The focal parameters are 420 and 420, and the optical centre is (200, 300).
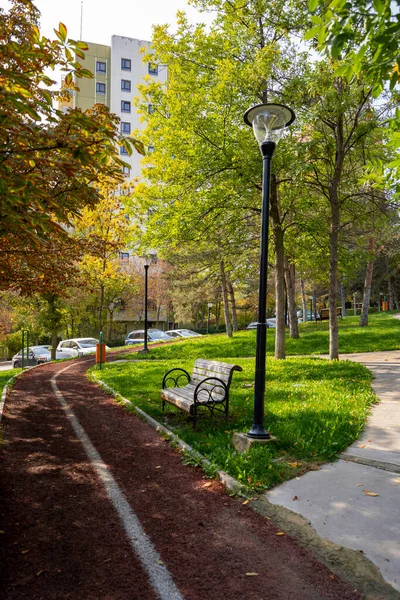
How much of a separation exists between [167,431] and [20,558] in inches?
130

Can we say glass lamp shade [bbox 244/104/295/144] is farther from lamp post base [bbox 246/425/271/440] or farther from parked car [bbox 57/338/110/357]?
parked car [bbox 57/338/110/357]

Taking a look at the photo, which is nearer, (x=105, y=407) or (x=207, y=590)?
(x=207, y=590)

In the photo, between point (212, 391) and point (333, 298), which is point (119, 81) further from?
point (212, 391)

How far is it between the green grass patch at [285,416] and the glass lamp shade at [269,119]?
3917 millimetres

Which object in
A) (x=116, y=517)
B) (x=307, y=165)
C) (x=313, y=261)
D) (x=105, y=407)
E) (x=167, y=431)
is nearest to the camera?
(x=116, y=517)

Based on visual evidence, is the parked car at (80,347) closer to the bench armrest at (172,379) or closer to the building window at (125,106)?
the bench armrest at (172,379)

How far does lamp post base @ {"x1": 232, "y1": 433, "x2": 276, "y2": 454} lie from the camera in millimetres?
5043

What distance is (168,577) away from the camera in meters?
2.84

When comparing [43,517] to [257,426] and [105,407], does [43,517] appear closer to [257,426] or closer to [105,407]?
[257,426]

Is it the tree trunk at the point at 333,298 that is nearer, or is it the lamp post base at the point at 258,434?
the lamp post base at the point at 258,434

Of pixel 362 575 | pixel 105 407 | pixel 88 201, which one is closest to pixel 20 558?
pixel 362 575

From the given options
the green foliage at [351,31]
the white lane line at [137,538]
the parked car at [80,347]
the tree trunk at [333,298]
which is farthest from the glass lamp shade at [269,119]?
the parked car at [80,347]

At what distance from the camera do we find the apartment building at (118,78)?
50281 mm

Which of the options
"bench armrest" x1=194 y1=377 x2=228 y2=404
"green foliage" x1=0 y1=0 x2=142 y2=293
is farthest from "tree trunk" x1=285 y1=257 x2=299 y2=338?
"green foliage" x1=0 y1=0 x2=142 y2=293
